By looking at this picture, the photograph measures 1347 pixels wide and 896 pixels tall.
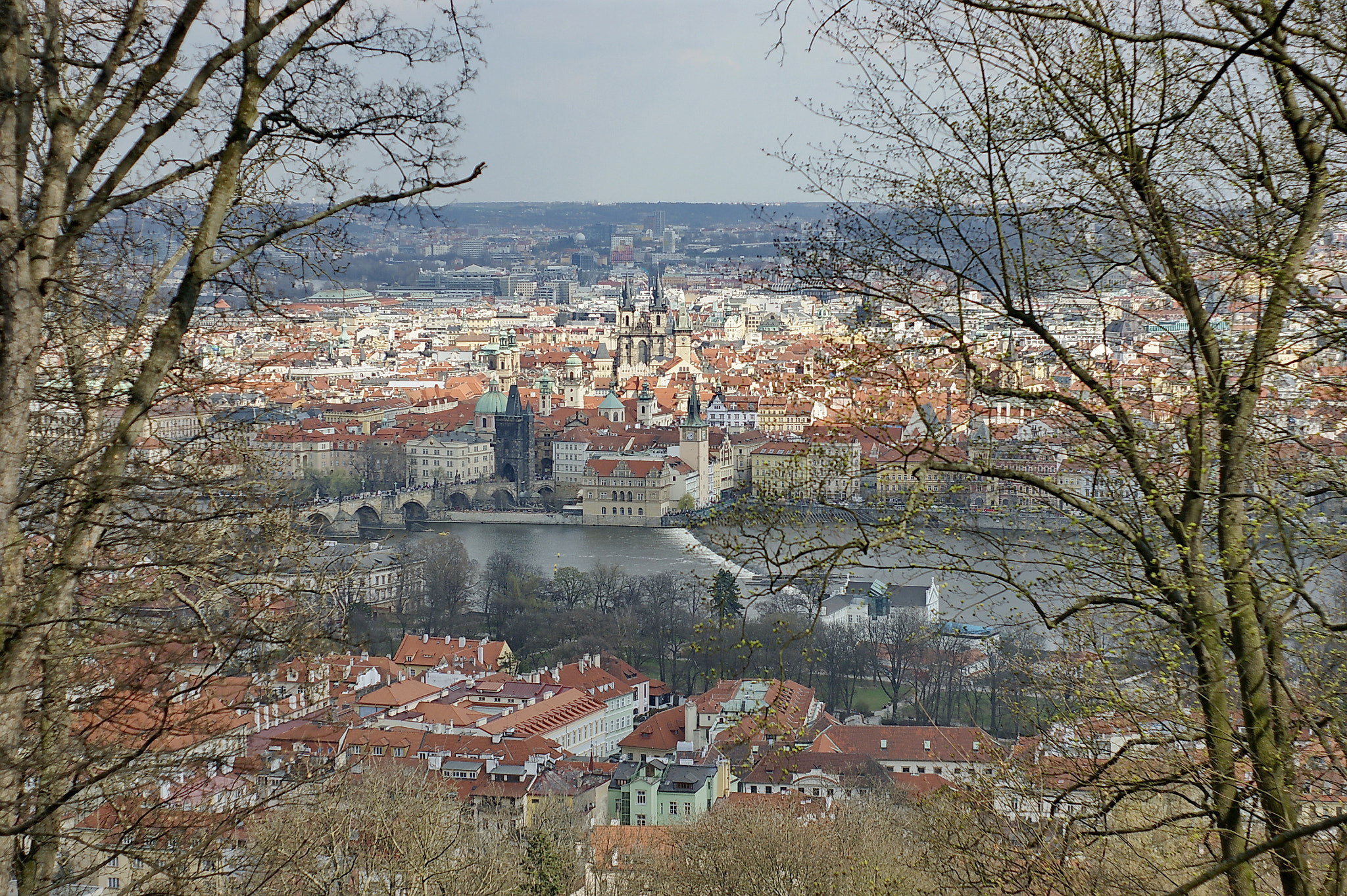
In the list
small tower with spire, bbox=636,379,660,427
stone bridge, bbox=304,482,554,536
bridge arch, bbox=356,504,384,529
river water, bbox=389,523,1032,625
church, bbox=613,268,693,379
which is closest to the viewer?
river water, bbox=389,523,1032,625

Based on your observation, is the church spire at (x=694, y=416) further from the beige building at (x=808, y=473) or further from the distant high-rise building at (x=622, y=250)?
the distant high-rise building at (x=622, y=250)

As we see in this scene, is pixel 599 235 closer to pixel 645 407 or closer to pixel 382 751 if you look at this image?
pixel 645 407

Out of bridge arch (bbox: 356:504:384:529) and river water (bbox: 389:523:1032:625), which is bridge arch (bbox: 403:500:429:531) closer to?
river water (bbox: 389:523:1032:625)

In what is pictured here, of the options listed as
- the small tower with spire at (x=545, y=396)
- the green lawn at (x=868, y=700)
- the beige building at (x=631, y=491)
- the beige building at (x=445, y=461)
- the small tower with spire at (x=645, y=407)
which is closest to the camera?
the green lawn at (x=868, y=700)

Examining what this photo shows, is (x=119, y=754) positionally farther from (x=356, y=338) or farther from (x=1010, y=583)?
(x=356, y=338)

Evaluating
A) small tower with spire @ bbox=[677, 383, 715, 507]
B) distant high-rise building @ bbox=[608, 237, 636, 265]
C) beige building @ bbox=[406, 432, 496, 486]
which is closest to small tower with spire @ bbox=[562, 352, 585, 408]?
beige building @ bbox=[406, 432, 496, 486]

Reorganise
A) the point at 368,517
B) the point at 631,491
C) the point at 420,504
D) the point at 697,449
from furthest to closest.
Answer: the point at 697,449 < the point at 420,504 < the point at 631,491 < the point at 368,517

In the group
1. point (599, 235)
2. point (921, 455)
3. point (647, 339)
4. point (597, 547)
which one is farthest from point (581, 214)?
point (921, 455)

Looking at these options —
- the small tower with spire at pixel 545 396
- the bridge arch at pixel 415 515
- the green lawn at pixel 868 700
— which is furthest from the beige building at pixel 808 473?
the small tower with spire at pixel 545 396

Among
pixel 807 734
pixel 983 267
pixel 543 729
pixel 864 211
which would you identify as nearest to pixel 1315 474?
pixel 983 267
